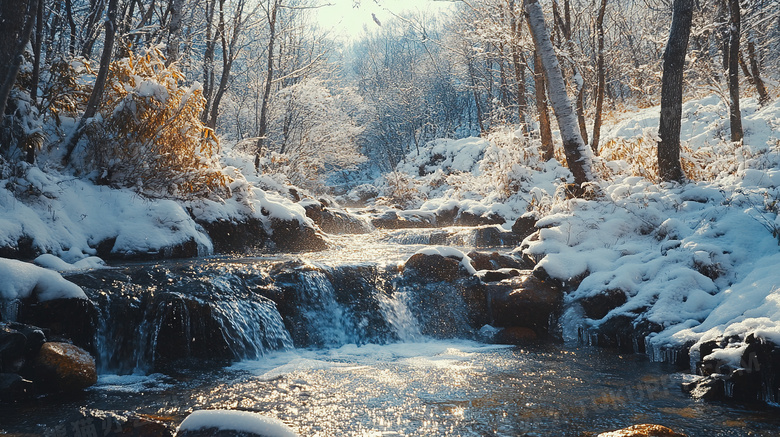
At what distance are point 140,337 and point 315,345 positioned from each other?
5.91 feet

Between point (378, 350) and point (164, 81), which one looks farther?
point (164, 81)

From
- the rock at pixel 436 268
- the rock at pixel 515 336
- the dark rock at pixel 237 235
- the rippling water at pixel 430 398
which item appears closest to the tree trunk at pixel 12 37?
the rippling water at pixel 430 398

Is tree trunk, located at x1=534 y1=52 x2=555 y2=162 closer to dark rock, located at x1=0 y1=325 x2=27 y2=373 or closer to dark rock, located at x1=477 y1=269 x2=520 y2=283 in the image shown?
dark rock, located at x1=477 y1=269 x2=520 y2=283

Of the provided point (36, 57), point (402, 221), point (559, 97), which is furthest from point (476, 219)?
point (36, 57)

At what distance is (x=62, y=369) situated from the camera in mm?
3590

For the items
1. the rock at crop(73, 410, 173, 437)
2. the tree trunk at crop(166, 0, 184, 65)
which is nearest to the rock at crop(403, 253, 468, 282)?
the rock at crop(73, 410, 173, 437)

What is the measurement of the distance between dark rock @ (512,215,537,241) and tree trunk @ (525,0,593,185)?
136 centimetres

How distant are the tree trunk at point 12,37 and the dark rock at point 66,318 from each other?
2.14 meters

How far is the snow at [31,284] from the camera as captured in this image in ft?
12.7

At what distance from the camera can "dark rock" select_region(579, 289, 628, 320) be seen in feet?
18.2

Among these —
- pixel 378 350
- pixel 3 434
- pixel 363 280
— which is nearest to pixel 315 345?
pixel 378 350

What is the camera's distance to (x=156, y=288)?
489 centimetres

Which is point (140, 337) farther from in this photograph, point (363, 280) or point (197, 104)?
point (197, 104)

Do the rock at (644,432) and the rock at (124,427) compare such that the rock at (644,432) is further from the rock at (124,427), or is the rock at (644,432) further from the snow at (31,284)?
the snow at (31,284)
